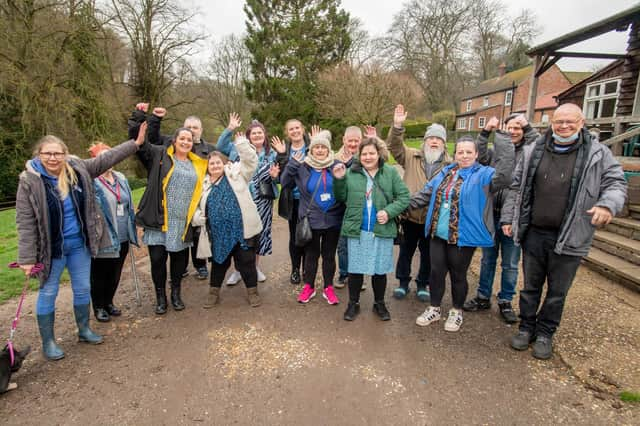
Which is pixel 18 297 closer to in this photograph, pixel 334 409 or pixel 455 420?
pixel 334 409

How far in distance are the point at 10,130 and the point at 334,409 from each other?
17087 millimetres

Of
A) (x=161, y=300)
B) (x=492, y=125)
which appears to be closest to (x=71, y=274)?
(x=161, y=300)

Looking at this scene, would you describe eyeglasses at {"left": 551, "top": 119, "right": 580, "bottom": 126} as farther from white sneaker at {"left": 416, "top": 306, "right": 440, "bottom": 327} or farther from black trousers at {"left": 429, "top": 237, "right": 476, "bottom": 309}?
white sneaker at {"left": 416, "top": 306, "right": 440, "bottom": 327}

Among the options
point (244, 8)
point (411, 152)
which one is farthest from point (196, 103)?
point (411, 152)

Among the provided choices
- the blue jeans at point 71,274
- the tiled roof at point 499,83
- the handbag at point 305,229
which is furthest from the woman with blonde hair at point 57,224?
the tiled roof at point 499,83

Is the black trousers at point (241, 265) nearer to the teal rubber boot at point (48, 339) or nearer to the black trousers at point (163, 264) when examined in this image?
the black trousers at point (163, 264)

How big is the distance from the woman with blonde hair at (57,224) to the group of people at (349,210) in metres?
0.01

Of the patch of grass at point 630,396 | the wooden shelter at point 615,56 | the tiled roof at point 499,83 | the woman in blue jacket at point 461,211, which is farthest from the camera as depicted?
the tiled roof at point 499,83

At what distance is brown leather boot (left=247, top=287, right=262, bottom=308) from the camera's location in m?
4.19

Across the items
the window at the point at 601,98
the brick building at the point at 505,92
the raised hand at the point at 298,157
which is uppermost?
the brick building at the point at 505,92

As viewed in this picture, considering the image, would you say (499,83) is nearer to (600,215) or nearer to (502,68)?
(502,68)

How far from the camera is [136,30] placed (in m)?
17.9

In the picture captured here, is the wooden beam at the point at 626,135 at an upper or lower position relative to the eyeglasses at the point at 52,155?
upper

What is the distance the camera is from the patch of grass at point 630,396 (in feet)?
8.45
